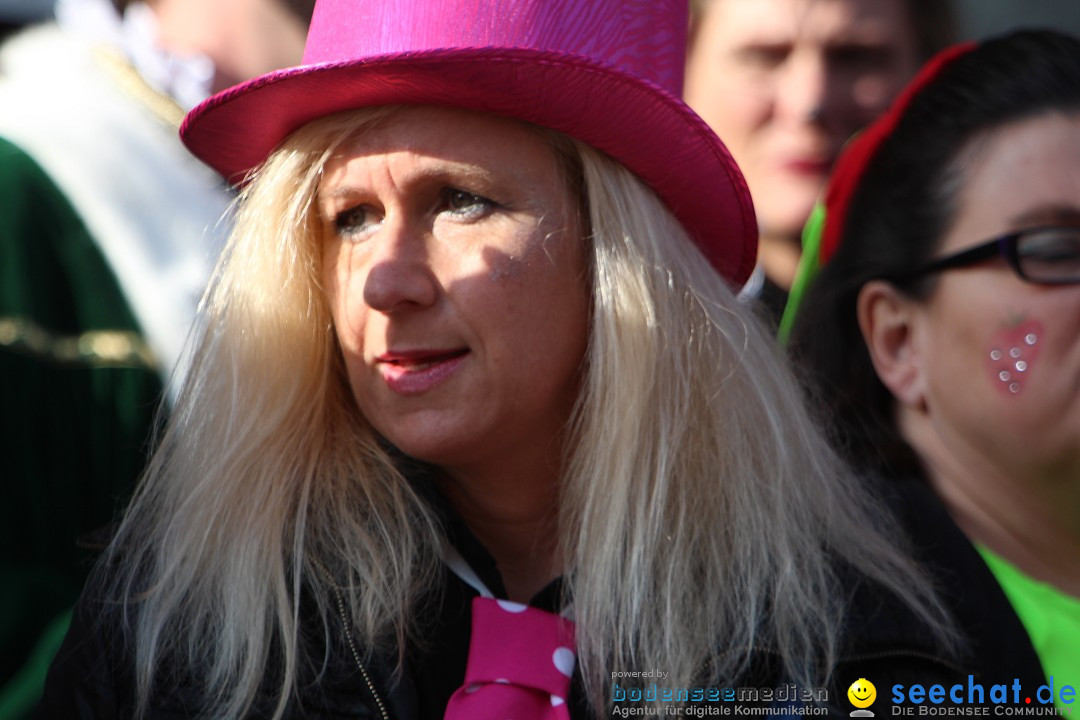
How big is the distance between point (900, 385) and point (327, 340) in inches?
43.9

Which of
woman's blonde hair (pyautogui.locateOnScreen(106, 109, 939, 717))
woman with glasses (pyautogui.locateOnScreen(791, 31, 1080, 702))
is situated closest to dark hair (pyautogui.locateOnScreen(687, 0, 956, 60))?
woman with glasses (pyautogui.locateOnScreen(791, 31, 1080, 702))

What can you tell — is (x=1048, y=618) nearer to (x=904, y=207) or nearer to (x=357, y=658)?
(x=904, y=207)

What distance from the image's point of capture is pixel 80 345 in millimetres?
2537

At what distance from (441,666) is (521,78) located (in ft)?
3.28

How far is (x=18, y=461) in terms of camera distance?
2.46 metres

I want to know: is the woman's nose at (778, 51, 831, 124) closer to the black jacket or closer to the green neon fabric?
the green neon fabric

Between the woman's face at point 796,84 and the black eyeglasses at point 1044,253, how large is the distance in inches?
41.5

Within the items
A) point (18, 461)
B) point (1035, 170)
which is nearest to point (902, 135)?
point (1035, 170)

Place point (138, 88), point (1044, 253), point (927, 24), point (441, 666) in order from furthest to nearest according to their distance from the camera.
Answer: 1. point (927, 24)
2. point (138, 88)
3. point (1044, 253)
4. point (441, 666)

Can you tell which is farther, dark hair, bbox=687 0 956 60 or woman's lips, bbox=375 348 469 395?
dark hair, bbox=687 0 956 60

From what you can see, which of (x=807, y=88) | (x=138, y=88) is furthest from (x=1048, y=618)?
(x=138, y=88)

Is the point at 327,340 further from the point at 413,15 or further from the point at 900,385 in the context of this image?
the point at 900,385

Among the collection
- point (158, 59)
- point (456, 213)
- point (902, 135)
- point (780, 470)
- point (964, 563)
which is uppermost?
point (158, 59)

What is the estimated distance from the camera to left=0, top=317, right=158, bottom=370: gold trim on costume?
245cm
